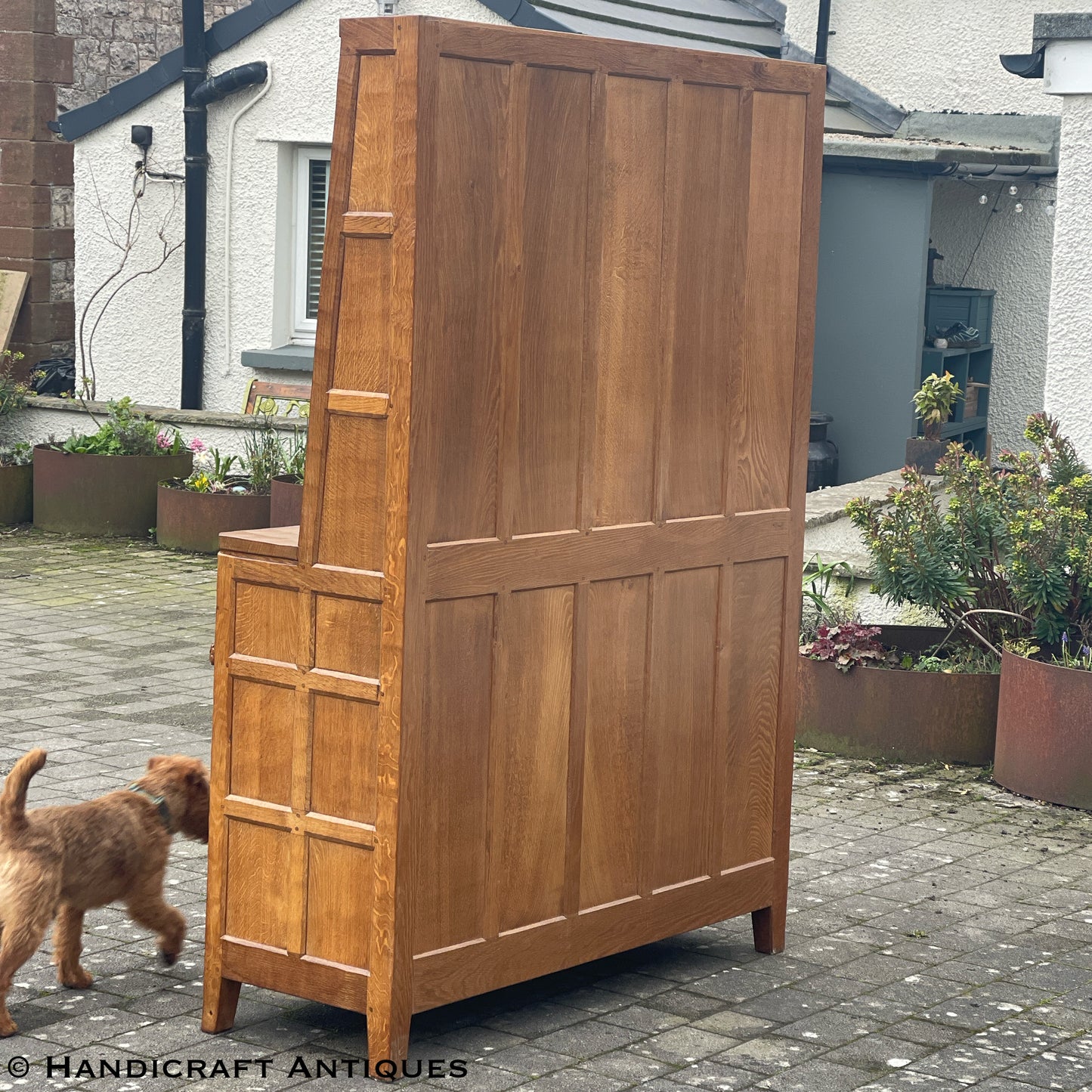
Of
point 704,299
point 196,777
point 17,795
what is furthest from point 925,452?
point 17,795

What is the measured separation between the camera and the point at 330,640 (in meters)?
4.45

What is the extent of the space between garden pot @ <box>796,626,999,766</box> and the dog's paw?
3.65 metres

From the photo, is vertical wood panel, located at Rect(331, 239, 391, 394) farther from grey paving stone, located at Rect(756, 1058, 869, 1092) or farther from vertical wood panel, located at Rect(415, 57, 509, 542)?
grey paving stone, located at Rect(756, 1058, 869, 1092)

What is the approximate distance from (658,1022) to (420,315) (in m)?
1.99

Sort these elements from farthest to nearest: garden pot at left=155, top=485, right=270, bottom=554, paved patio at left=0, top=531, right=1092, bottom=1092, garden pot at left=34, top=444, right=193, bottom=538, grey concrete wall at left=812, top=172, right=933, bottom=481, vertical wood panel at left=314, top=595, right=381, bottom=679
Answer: garden pot at left=34, top=444, right=193, bottom=538 → garden pot at left=155, top=485, right=270, bottom=554 → grey concrete wall at left=812, top=172, right=933, bottom=481 → paved patio at left=0, top=531, right=1092, bottom=1092 → vertical wood panel at left=314, top=595, right=381, bottom=679

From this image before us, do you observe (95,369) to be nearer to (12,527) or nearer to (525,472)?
(12,527)

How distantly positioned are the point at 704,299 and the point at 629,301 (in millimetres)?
319

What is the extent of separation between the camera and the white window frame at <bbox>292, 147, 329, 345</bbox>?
1345 cm

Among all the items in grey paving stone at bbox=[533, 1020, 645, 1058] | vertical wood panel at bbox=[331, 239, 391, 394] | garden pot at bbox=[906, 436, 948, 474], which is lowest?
grey paving stone at bbox=[533, 1020, 645, 1058]

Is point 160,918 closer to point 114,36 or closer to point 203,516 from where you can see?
point 203,516

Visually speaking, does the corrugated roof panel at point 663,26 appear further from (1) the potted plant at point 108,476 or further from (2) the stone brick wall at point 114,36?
(2) the stone brick wall at point 114,36

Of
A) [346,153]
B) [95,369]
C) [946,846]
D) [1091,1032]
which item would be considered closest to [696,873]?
[1091,1032]

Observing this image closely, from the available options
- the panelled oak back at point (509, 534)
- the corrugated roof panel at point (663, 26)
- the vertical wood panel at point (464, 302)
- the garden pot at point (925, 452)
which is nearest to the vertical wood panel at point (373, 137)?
the panelled oak back at point (509, 534)

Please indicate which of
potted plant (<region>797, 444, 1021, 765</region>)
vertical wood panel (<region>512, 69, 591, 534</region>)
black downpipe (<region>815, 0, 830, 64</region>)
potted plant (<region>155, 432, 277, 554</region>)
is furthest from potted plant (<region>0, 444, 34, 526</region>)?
vertical wood panel (<region>512, 69, 591, 534</region>)
